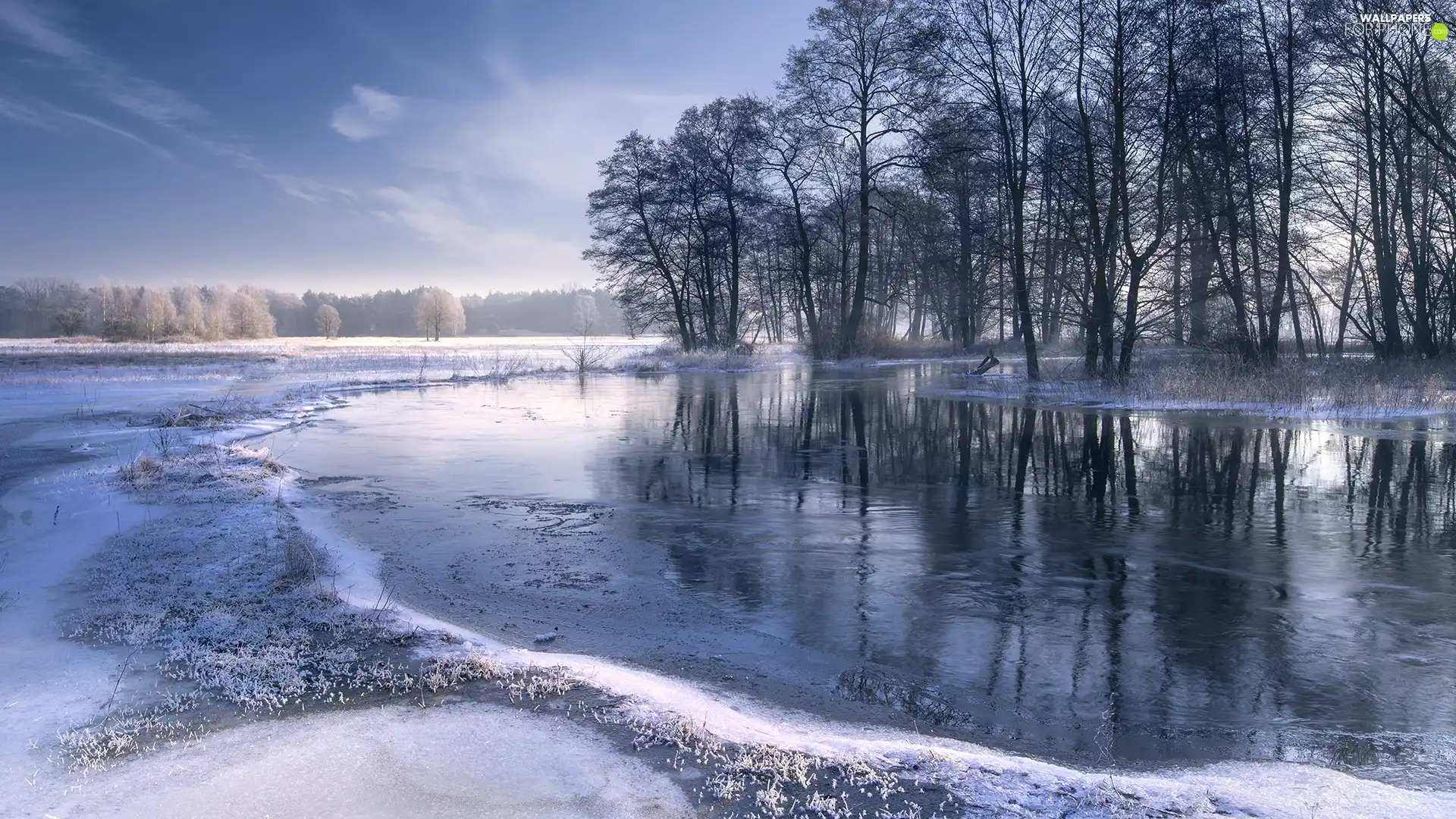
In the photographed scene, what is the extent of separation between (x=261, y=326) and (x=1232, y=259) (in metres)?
104

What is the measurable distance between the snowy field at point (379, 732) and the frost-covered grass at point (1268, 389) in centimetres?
1634

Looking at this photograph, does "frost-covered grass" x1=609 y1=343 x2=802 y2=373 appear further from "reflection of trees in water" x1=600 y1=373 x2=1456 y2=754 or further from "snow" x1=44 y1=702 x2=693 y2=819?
"snow" x1=44 y1=702 x2=693 y2=819

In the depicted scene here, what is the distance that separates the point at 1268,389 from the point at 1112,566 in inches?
550

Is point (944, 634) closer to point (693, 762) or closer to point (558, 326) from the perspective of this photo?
point (693, 762)

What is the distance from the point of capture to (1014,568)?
7.09 meters

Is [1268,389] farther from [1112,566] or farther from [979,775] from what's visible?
[979,775]

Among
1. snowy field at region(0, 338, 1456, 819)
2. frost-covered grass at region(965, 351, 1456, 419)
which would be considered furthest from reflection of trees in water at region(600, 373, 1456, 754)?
frost-covered grass at region(965, 351, 1456, 419)

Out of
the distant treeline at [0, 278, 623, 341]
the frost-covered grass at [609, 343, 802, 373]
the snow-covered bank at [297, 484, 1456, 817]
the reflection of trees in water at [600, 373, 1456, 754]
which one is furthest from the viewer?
the distant treeline at [0, 278, 623, 341]

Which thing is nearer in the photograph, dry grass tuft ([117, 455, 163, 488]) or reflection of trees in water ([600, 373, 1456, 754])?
reflection of trees in water ([600, 373, 1456, 754])

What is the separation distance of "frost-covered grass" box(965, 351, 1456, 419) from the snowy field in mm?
16342

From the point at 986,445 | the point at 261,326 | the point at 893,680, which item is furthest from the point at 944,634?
the point at 261,326

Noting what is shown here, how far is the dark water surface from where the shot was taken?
A: 451 centimetres

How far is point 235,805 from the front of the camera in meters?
3.41

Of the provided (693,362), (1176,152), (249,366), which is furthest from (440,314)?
(1176,152)
